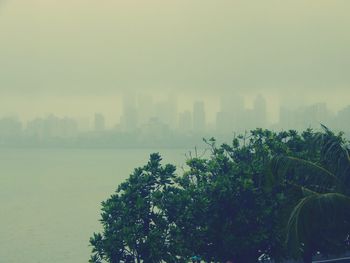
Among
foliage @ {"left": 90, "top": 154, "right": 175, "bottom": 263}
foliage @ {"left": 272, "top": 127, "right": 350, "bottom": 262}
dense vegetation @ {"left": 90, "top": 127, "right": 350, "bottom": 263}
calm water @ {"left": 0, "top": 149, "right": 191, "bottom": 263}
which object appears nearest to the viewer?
foliage @ {"left": 272, "top": 127, "right": 350, "bottom": 262}

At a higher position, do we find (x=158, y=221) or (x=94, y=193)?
(x=158, y=221)

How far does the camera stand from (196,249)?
24156 mm

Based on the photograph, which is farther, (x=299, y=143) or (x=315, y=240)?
(x=299, y=143)

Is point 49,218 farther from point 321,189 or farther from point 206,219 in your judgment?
point 321,189

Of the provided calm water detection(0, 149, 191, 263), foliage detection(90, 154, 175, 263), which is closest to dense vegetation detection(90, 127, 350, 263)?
foliage detection(90, 154, 175, 263)

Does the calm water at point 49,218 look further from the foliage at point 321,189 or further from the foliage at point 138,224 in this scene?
the foliage at point 321,189

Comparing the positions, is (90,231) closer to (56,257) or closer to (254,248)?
(56,257)

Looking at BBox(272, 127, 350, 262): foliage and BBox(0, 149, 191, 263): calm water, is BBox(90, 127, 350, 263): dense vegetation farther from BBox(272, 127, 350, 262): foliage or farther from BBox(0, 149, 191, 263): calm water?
BBox(0, 149, 191, 263): calm water

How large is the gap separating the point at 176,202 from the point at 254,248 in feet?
13.3

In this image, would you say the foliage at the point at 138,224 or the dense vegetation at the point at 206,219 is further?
the dense vegetation at the point at 206,219

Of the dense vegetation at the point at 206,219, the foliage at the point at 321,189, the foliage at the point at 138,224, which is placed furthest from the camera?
the dense vegetation at the point at 206,219

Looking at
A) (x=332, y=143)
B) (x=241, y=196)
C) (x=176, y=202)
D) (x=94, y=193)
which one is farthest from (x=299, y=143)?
(x=94, y=193)

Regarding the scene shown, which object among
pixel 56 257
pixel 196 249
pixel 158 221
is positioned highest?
pixel 158 221

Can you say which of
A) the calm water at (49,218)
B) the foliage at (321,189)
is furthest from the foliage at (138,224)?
the calm water at (49,218)
